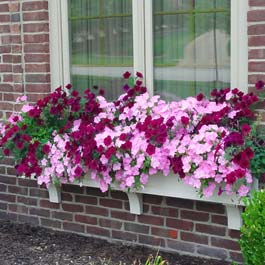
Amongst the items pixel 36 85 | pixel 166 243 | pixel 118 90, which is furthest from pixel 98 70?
pixel 166 243

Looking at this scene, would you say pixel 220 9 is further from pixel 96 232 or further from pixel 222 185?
pixel 96 232

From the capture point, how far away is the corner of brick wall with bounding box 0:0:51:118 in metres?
4.93

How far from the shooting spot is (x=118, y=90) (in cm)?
472

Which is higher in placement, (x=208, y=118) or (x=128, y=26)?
(x=128, y=26)

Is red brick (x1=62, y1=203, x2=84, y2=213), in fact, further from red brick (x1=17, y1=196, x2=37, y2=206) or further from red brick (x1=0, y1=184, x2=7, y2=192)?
red brick (x1=0, y1=184, x2=7, y2=192)

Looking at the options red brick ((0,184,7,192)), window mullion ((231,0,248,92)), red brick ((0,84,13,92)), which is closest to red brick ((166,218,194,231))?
window mullion ((231,0,248,92))

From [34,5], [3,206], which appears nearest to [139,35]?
[34,5]

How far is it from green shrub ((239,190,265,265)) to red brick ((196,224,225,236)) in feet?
2.92

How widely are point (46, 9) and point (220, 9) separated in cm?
149

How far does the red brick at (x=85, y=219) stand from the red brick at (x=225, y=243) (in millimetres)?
1050

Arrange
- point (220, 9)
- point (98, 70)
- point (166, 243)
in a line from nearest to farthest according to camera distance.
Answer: point (220, 9)
point (166, 243)
point (98, 70)

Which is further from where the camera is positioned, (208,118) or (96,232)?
(96,232)

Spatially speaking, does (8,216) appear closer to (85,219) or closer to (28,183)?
(28,183)

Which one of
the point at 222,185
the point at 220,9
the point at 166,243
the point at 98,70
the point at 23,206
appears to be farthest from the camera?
the point at 23,206
